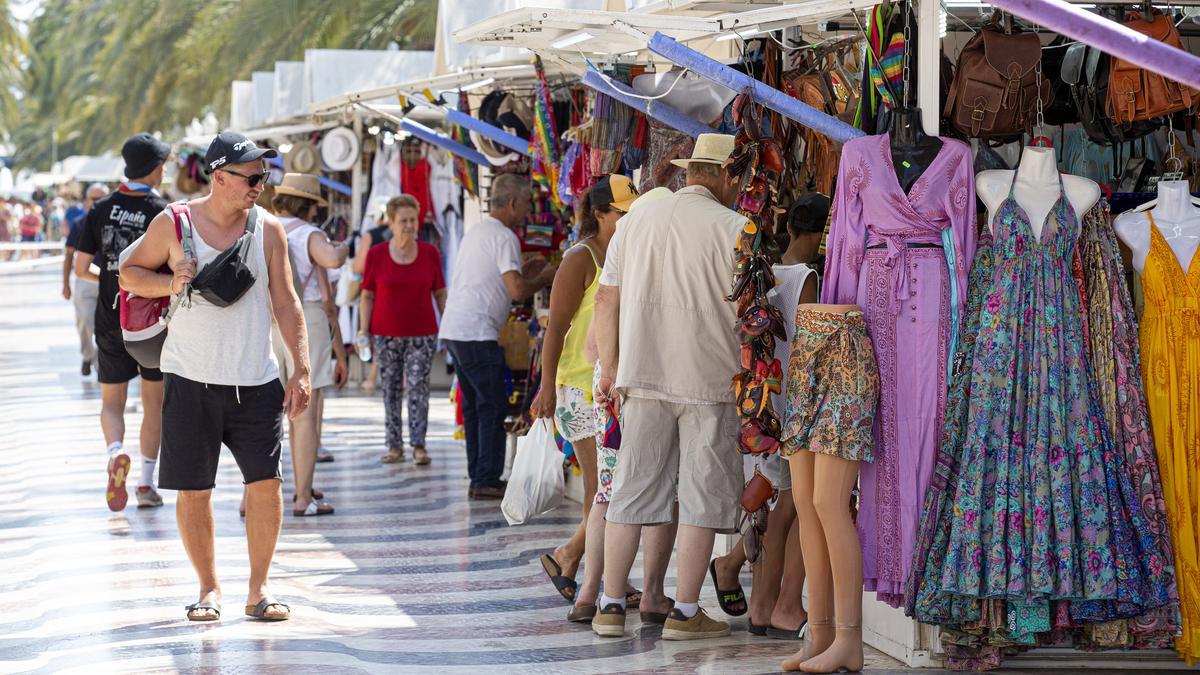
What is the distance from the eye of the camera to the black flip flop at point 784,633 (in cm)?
565

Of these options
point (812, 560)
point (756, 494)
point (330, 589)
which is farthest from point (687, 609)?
point (330, 589)

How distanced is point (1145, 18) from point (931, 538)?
6.58ft

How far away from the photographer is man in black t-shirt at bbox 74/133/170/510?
836 cm

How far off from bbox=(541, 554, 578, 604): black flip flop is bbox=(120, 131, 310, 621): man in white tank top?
44.5 inches

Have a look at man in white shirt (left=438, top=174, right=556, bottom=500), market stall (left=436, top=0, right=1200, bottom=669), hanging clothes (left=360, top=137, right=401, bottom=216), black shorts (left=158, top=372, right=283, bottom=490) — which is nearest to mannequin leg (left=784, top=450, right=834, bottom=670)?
market stall (left=436, top=0, right=1200, bottom=669)

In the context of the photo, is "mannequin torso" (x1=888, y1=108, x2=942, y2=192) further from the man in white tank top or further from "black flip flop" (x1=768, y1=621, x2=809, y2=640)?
the man in white tank top

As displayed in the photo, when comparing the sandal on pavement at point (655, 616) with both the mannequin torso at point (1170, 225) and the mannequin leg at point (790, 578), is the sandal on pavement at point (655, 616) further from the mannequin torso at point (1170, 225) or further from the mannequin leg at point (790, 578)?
the mannequin torso at point (1170, 225)

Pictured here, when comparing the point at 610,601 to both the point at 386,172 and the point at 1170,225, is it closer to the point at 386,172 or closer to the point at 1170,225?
the point at 1170,225

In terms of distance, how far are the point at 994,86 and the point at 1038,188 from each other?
1.33 feet

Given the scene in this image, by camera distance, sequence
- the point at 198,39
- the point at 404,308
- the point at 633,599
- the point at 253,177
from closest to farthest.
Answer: the point at 253,177
the point at 633,599
the point at 404,308
the point at 198,39

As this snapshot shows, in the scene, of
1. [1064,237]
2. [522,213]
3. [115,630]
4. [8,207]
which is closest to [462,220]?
[522,213]

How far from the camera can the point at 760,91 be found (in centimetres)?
541

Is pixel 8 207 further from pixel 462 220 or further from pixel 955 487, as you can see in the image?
pixel 955 487

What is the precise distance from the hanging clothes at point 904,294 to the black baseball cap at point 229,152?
7.29 feet
